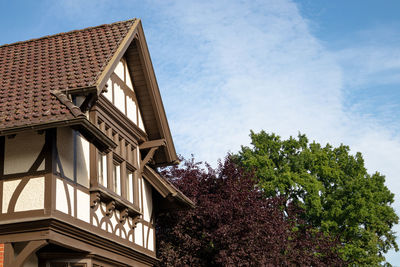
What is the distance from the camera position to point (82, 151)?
40.5ft

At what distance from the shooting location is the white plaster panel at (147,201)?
1619 centimetres

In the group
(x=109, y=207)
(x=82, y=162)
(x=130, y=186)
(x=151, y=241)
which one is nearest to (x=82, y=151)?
(x=82, y=162)

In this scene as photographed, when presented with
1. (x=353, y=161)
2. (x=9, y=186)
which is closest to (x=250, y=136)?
(x=353, y=161)

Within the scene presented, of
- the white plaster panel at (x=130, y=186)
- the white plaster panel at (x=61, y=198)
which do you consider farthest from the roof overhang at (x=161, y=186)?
the white plaster panel at (x=61, y=198)

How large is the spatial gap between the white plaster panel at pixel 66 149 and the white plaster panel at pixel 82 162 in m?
0.29

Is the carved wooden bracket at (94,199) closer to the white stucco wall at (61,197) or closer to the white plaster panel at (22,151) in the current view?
the white stucco wall at (61,197)

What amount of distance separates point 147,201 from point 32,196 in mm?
6319

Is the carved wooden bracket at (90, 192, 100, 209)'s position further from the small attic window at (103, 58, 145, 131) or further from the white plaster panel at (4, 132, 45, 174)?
the small attic window at (103, 58, 145, 131)

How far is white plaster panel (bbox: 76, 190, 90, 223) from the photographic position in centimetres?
1157

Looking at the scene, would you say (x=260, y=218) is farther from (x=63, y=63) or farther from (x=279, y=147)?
(x=279, y=147)

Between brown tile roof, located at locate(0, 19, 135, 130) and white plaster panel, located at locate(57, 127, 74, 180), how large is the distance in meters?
0.75

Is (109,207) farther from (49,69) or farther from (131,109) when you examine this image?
(131,109)

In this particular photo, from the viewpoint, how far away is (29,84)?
486 inches

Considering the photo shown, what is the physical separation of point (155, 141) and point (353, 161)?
26355mm
